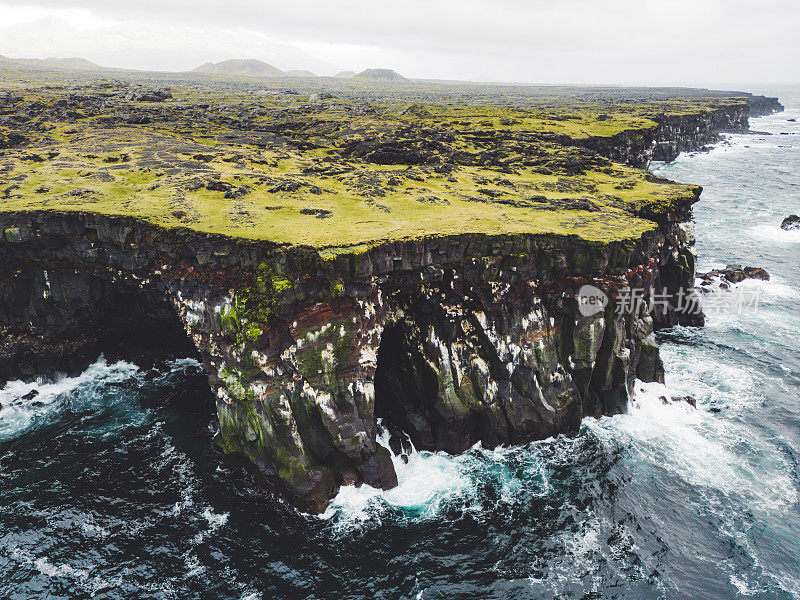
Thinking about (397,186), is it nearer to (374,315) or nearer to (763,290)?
(374,315)

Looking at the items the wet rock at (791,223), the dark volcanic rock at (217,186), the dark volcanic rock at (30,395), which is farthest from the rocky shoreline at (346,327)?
the wet rock at (791,223)

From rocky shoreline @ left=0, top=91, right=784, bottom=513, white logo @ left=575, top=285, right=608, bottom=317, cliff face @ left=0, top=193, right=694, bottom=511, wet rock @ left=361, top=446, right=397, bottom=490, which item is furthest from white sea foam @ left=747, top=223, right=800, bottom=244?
wet rock @ left=361, top=446, right=397, bottom=490

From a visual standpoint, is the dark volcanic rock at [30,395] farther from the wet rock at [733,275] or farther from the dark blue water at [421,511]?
the wet rock at [733,275]

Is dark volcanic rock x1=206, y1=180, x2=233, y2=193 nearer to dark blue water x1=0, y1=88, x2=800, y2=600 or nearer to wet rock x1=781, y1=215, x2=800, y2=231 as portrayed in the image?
dark blue water x1=0, y1=88, x2=800, y2=600

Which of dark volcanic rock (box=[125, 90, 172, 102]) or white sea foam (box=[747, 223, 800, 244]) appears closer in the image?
white sea foam (box=[747, 223, 800, 244])

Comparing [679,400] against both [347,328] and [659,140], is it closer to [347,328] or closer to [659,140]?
[347,328]

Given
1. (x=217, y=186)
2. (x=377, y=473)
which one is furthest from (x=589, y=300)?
(x=217, y=186)
